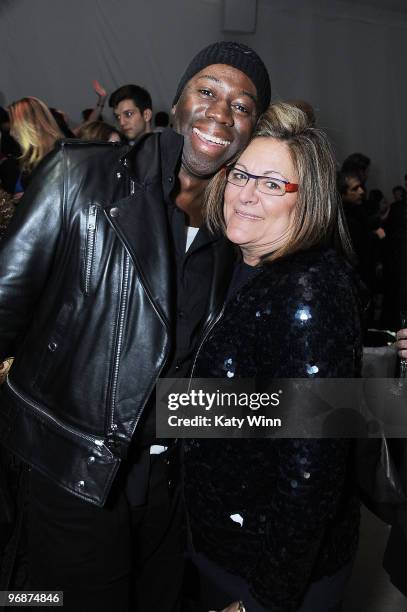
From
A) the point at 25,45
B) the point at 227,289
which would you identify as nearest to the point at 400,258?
the point at 227,289

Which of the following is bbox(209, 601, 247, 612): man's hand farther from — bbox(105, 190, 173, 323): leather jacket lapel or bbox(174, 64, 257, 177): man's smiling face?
bbox(174, 64, 257, 177): man's smiling face

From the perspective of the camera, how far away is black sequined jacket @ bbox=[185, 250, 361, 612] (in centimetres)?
135

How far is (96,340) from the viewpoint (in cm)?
152

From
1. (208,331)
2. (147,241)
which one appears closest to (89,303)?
(147,241)

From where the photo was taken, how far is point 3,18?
8148mm

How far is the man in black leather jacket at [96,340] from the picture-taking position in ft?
4.97

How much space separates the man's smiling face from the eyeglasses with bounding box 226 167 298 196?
0.52 feet

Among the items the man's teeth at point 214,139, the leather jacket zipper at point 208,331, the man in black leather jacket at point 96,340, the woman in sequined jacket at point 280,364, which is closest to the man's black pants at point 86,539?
the man in black leather jacket at point 96,340

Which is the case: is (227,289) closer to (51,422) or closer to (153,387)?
(153,387)

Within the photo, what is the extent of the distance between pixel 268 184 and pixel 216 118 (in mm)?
313

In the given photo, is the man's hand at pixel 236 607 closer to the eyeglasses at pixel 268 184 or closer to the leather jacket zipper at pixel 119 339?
the leather jacket zipper at pixel 119 339

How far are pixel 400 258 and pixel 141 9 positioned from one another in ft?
→ 17.7

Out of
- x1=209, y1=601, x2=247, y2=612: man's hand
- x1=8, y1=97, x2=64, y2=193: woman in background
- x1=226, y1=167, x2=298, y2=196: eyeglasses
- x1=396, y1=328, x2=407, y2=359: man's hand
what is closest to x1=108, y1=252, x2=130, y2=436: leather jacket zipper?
x1=226, y1=167, x2=298, y2=196: eyeglasses

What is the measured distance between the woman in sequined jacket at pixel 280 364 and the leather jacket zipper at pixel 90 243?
34 centimetres
